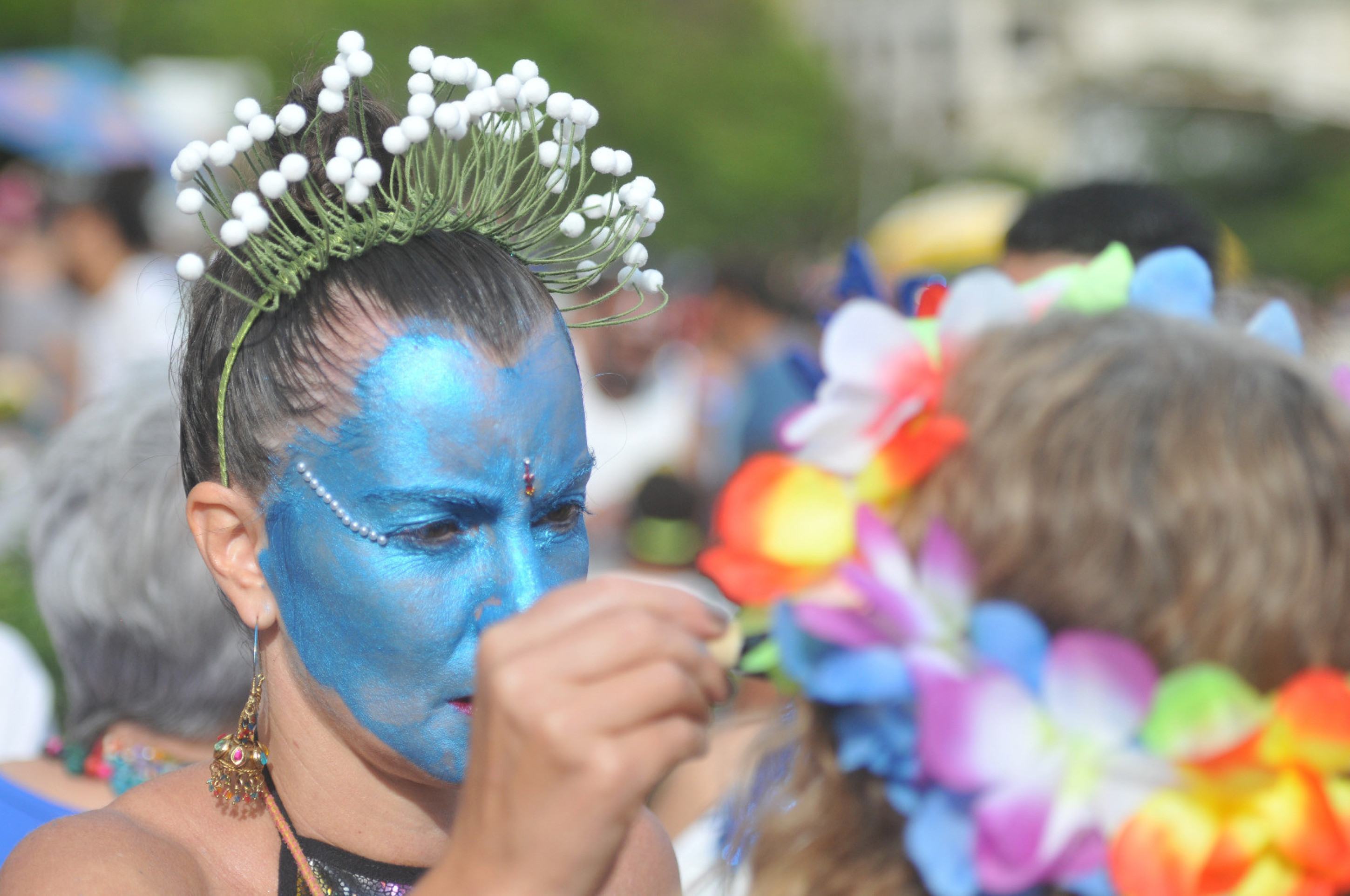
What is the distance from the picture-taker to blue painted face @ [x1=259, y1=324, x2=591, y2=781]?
153cm

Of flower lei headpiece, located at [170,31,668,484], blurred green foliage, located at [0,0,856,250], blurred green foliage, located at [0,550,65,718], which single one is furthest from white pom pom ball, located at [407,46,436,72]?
blurred green foliage, located at [0,0,856,250]

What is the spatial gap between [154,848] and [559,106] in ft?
3.38

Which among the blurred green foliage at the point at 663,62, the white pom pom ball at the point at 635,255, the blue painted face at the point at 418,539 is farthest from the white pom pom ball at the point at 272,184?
the blurred green foliage at the point at 663,62

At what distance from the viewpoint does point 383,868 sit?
1.67 metres

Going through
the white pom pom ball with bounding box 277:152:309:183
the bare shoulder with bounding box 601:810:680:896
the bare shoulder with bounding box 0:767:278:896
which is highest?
the white pom pom ball with bounding box 277:152:309:183

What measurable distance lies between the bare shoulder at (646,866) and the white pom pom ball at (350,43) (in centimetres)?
106

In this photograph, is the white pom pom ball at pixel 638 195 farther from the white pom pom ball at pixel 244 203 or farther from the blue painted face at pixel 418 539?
the white pom pom ball at pixel 244 203

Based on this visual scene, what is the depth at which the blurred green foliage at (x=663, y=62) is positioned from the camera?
23.9m

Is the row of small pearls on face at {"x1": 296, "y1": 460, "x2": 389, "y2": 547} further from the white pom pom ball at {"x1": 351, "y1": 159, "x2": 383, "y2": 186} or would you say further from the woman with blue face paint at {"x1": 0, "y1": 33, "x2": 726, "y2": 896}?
the white pom pom ball at {"x1": 351, "y1": 159, "x2": 383, "y2": 186}

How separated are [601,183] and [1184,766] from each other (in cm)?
347

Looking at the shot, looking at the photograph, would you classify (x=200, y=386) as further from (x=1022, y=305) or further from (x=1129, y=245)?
(x=1129, y=245)

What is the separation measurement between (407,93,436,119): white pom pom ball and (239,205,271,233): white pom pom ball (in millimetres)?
230

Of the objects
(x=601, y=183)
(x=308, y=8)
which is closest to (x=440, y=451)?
(x=601, y=183)

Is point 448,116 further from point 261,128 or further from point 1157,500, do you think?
point 1157,500
